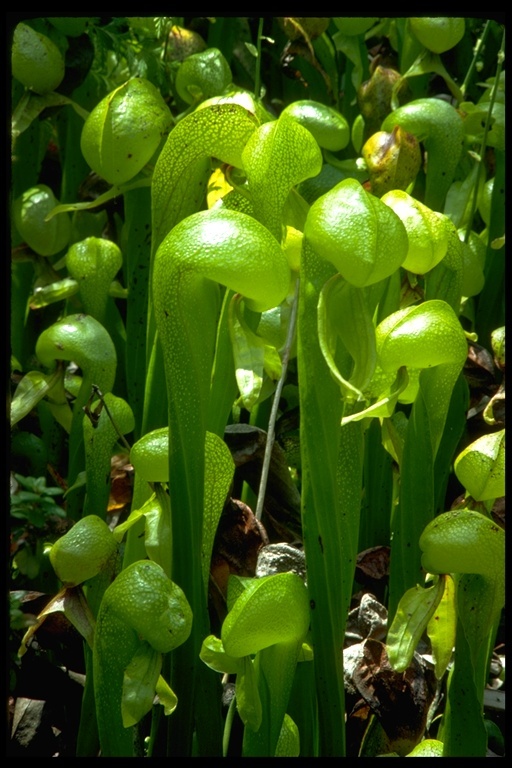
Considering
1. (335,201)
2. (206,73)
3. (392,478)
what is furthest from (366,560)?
(206,73)

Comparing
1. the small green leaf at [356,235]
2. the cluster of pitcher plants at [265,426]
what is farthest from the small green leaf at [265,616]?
the small green leaf at [356,235]

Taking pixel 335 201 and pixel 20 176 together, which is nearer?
pixel 335 201

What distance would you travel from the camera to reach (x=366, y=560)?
905mm

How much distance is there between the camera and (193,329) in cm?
64

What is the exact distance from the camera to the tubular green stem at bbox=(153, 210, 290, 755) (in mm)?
588

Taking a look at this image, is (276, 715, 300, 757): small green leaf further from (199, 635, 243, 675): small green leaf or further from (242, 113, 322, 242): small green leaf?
(242, 113, 322, 242): small green leaf

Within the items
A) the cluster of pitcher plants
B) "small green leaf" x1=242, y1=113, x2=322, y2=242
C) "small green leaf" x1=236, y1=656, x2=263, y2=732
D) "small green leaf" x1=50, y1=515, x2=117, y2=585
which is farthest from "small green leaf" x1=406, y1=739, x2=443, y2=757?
"small green leaf" x1=242, y1=113, x2=322, y2=242

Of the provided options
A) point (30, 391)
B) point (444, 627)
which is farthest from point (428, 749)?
point (30, 391)

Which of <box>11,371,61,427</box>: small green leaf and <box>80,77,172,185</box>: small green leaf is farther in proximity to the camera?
<box>11,371,61,427</box>: small green leaf

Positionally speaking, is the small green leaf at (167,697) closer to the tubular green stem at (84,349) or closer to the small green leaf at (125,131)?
the tubular green stem at (84,349)

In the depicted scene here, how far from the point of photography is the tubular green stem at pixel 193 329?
588 mm

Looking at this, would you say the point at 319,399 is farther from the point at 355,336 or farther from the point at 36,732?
the point at 36,732

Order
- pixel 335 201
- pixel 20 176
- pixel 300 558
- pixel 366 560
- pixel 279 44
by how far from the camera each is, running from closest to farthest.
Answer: pixel 335 201
pixel 300 558
pixel 366 560
pixel 20 176
pixel 279 44

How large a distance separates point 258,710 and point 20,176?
2.81 feet
